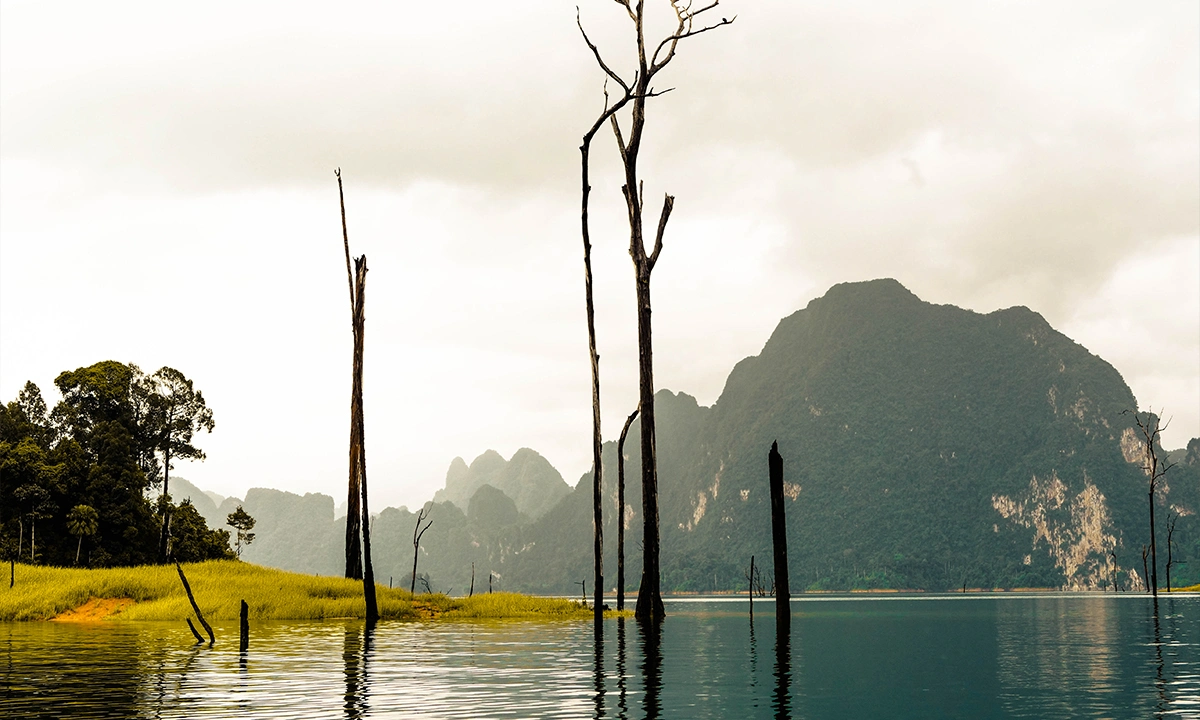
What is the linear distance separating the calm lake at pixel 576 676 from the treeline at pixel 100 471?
34.1 metres

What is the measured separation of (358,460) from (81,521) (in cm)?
3286

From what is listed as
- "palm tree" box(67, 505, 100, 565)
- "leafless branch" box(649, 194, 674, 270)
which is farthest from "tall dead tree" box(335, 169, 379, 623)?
"palm tree" box(67, 505, 100, 565)

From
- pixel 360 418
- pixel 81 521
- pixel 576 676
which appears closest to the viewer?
pixel 576 676

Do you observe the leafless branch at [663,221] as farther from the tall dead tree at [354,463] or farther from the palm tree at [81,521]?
the palm tree at [81,521]

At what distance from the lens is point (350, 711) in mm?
13586

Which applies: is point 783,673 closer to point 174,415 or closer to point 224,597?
point 224,597

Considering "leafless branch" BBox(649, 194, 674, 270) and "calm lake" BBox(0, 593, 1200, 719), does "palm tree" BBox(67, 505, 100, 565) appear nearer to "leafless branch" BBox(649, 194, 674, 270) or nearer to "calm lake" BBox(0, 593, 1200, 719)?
"calm lake" BBox(0, 593, 1200, 719)

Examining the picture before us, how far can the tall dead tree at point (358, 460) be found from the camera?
3362 centimetres

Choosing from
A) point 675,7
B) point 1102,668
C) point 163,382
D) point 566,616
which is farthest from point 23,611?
point 163,382

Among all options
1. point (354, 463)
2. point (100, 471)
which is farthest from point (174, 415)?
point (354, 463)

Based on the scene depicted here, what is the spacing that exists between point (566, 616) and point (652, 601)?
6883 millimetres

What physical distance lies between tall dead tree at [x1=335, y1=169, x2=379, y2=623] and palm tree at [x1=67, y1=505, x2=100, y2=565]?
84.4 feet

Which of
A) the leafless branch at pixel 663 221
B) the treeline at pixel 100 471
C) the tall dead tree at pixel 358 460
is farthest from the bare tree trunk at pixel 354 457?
the treeline at pixel 100 471

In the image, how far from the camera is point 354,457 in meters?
42.5
